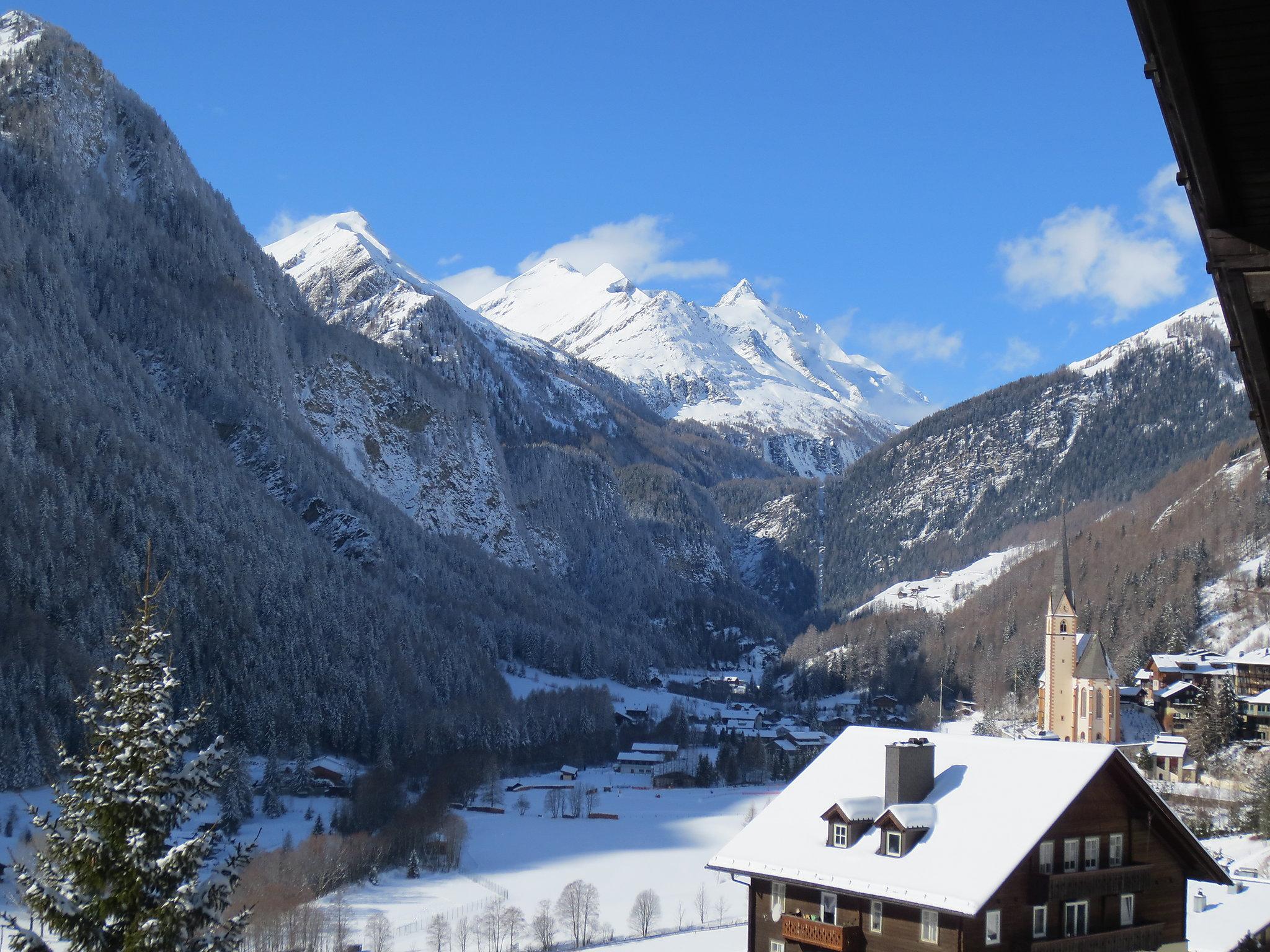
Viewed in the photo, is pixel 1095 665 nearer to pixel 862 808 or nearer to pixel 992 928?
pixel 862 808

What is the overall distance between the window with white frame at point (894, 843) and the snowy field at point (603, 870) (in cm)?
2327

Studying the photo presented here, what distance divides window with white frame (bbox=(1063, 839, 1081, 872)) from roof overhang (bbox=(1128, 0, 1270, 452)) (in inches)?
821

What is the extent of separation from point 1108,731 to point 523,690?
91.0 meters

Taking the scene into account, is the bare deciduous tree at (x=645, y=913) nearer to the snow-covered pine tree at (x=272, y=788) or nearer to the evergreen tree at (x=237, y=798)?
the evergreen tree at (x=237, y=798)

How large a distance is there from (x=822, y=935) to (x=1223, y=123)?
73.1ft

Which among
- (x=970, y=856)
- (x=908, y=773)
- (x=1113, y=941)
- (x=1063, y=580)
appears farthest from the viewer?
(x=1063, y=580)

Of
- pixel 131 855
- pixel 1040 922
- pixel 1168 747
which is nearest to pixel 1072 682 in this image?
pixel 1168 747

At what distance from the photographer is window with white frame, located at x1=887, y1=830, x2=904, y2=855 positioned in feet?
83.4

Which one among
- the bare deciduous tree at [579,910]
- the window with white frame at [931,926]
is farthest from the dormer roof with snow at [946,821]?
the bare deciduous tree at [579,910]

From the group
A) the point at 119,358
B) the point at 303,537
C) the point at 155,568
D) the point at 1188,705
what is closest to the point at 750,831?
the point at 1188,705

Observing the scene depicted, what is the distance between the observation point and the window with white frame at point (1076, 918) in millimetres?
25750

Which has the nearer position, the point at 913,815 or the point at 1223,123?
the point at 1223,123

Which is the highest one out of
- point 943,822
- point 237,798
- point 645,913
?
point 943,822

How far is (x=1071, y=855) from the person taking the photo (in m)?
25.9
